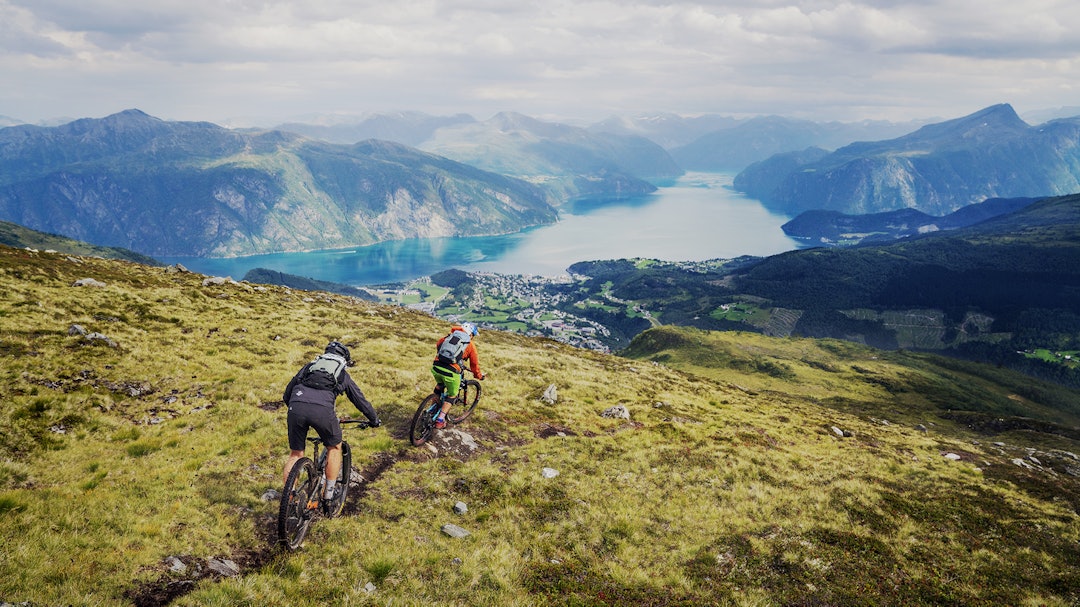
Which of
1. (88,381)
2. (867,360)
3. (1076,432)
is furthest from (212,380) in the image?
(867,360)

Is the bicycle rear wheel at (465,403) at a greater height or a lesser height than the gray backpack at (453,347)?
lesser

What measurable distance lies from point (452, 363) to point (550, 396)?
11.1 m

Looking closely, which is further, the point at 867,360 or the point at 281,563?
the point at 867,360

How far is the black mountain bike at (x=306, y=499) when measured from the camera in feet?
36.8

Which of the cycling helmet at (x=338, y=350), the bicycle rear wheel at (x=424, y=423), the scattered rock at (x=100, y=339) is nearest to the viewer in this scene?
the cycling helmet at (x=338, y=350)

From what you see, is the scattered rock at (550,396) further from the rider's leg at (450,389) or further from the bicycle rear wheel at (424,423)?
the bicycle rear wheel at (424,423)

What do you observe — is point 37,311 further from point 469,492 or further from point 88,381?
point 469,492

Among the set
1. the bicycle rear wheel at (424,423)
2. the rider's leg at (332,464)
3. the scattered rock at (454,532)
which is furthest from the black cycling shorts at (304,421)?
the bicycle rear wheel at (424,423)

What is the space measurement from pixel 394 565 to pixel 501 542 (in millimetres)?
3082

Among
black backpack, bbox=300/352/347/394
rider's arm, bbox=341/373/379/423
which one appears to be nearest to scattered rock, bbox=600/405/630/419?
rider's arm, bbox=341/373/379/423

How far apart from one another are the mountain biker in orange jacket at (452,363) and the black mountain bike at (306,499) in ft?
17.8

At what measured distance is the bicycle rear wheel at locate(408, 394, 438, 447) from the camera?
1831cm

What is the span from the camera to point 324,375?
41.2 ft

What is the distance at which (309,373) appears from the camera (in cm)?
1260
